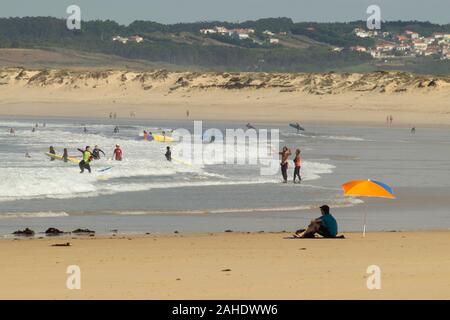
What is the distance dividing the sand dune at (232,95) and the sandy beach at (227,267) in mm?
55009

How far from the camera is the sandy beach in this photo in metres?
10.9

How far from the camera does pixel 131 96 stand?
338ft

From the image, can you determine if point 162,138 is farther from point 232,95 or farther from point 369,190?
point 232,95

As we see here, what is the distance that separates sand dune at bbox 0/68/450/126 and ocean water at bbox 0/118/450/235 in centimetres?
3372

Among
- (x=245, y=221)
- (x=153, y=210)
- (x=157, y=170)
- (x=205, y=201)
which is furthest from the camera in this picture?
(x=157, y=170)

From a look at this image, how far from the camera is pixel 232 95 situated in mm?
97312

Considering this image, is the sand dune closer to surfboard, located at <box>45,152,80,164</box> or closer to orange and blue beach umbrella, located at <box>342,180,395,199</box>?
surfboard, located at <box>45,152,80,164</box>

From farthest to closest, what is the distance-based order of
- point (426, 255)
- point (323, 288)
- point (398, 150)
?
point (398, 150), point (426, 255), point (323, 288)

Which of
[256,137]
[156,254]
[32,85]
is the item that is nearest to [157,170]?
[156,254]

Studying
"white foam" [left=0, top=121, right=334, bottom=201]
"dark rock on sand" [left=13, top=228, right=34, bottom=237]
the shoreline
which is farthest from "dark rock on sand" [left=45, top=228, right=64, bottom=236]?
the shoreline

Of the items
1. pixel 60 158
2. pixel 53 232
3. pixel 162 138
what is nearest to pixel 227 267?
pixel 53 232
